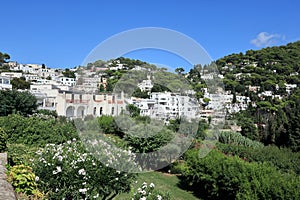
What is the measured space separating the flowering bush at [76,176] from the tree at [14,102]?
724 inches

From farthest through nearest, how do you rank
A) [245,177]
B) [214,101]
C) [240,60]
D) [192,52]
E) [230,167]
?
[240,60]
[214,101]
[230,167]
[245,177]
[192,52]

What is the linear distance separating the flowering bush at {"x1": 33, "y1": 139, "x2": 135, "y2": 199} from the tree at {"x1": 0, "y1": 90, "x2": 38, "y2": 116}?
18.4m

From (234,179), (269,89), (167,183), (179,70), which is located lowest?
Result: (167,183)

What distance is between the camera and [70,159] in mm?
4738

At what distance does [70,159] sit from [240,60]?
9204 centimetres

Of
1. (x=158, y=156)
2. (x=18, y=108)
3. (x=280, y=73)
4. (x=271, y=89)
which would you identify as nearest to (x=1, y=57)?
(x=18, y=108)

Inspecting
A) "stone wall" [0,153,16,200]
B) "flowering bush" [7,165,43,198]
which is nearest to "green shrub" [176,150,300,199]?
"flowering bush" [7,165,43,198]

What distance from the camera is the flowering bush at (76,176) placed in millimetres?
4469

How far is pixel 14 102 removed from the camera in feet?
71.6

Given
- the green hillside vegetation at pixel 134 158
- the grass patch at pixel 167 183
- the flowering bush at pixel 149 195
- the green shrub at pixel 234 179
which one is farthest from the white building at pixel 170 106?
the flowering bush at pixel 149 195

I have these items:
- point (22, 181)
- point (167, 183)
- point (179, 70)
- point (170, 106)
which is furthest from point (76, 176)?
point (167, 183)

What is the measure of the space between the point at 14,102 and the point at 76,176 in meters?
19.4

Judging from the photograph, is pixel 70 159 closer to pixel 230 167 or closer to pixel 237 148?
pixel 230 167

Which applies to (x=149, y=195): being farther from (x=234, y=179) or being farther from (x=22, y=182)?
(x=234, y=179)
